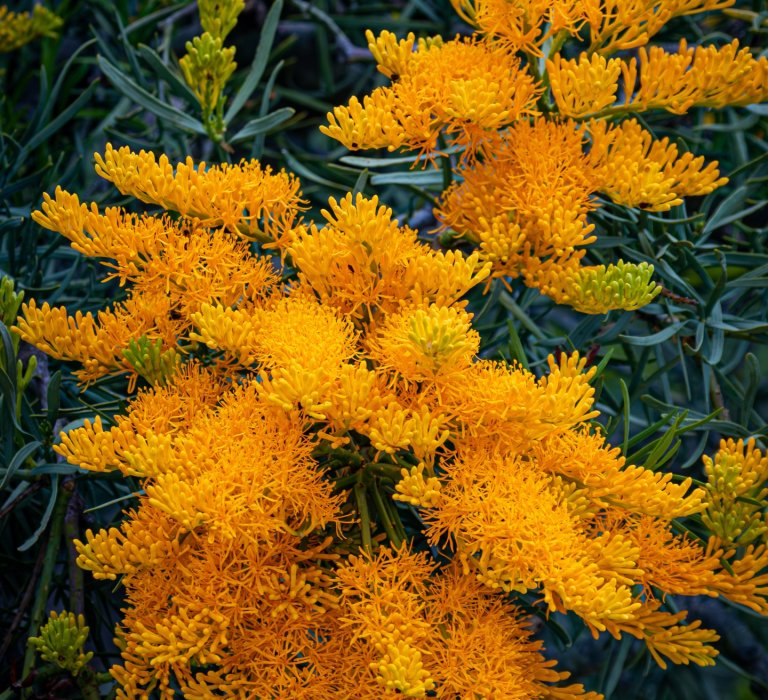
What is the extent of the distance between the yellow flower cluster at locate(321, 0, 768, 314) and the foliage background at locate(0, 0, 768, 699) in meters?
0.10

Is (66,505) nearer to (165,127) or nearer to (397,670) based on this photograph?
(397,670)

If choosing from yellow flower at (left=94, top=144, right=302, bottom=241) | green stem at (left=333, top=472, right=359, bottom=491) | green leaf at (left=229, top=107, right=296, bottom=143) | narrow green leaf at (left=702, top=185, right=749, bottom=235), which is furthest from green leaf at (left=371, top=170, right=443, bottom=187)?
green stem at (left=333, top=472, right=359, bottom=491)

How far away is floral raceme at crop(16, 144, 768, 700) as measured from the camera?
0.86 m

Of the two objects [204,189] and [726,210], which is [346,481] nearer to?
[204,189]

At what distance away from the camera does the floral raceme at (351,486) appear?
2.81ft

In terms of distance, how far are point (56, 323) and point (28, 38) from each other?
34.3 inches

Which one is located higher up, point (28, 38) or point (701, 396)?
point (28, 38)

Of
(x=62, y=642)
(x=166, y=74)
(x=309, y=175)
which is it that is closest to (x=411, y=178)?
(x=309, y=175)

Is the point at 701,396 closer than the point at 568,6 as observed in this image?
No

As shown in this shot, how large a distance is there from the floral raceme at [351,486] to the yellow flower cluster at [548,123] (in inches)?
5.4

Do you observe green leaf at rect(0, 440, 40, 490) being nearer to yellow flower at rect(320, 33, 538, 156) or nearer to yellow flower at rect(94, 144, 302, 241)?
yellow flower at rect(94, 144, 302, 241)

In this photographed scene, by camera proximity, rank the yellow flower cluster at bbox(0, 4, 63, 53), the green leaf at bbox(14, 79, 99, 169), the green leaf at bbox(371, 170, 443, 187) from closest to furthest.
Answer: the green leaf at bbox(371, 170, 443, 187) → the green leaf at bbox(14, 79, 99, 169) → the yellow flower cluster at bbox(0, 4, 63, 53)

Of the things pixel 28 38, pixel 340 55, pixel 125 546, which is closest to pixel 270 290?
pixel 125 546

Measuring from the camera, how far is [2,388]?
42.8 inches
